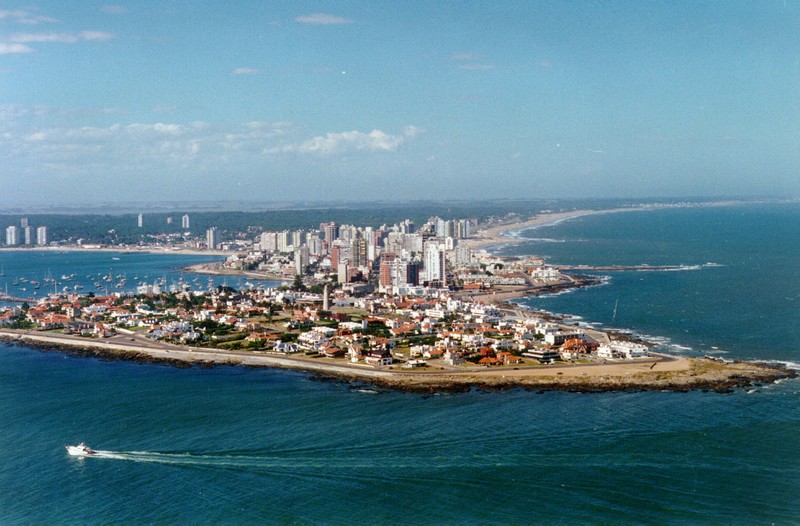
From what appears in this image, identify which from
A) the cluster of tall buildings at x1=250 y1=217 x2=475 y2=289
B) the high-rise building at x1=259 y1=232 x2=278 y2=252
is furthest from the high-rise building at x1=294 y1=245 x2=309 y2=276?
the high-rise building at x1=259 y1=232 x2=278 y2=252

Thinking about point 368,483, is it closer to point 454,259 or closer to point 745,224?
point 454,259

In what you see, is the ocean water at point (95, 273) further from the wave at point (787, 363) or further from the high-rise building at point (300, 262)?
the wave at point (787, 363)

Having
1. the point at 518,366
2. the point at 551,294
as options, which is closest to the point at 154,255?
the point at 551,294

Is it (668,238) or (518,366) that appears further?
(668,238)

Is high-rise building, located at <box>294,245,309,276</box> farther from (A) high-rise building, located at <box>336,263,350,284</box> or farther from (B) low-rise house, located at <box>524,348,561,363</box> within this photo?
(B) low-rise house, located at <box>524,348,561,363</box>

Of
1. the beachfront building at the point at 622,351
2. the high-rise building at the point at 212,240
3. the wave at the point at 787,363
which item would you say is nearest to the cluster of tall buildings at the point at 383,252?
the high-rise building at the point at 212,240

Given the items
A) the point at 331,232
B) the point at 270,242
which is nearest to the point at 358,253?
the point at 331,232

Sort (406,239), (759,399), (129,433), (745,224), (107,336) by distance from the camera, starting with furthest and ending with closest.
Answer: (745,224)
(406,239)
(107,336)
(759,399)
(129,433)
